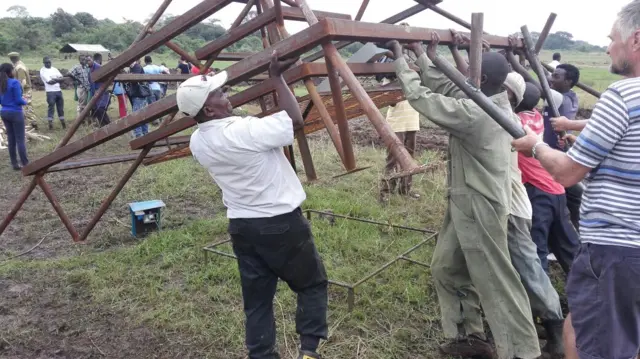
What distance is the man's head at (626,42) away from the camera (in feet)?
5.84

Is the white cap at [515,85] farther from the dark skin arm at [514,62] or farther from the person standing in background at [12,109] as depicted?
the person standing in background at [12,109]

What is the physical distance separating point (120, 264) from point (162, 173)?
3.63m

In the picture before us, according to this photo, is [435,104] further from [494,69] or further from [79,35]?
[79,35]

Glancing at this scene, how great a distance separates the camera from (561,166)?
1894 mm

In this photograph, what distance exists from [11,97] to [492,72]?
8289mm

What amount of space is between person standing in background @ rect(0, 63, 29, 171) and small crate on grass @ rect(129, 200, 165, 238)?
178 inches

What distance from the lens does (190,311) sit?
377cm

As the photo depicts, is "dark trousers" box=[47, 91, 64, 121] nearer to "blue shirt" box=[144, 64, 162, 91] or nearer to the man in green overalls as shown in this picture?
"blue shirt" box=[144, 64, 162, 91]

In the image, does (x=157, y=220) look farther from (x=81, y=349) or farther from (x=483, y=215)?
Result: (x=483, y=215)

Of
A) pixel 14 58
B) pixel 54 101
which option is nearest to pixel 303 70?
pixel 14 58

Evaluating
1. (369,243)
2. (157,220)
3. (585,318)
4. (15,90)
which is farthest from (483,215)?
(15,90)

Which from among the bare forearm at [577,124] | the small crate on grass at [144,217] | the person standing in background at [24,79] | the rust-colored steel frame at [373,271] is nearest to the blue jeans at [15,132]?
the person standing in background at [24,79]

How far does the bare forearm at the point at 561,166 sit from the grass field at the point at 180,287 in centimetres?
175

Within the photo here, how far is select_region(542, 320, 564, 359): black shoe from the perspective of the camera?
10.5 feet
